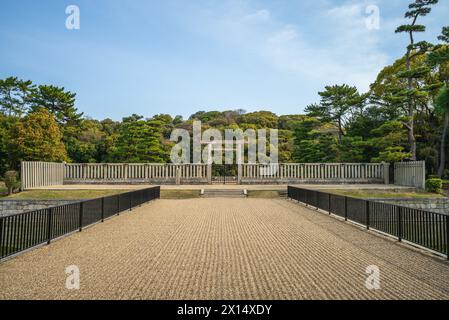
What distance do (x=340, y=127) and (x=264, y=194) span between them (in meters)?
12.7

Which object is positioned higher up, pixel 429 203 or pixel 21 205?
pixel 21 205

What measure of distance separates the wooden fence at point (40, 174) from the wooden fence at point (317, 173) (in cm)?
1330

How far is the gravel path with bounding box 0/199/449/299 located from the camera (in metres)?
4.23

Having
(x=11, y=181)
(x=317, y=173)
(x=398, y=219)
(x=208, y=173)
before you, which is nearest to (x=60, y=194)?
(x=11, y=181)

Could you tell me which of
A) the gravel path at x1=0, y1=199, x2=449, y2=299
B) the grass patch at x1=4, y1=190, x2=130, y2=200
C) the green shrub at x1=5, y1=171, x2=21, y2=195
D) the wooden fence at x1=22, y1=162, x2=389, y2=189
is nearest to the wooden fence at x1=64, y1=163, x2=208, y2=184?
the wooden fence at x1=22, y1=162, x2=389, y2=189

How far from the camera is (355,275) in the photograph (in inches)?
196

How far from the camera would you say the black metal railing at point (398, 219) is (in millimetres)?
6355

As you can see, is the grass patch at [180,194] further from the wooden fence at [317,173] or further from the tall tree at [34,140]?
the tall tree at [34,140]

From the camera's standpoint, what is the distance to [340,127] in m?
29.1

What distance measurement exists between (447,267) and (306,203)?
31.9 ft

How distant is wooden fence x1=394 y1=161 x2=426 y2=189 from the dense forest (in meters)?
0.82

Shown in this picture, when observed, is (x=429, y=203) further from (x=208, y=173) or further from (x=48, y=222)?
(x=48, y=222)

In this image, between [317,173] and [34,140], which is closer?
[34,140]
